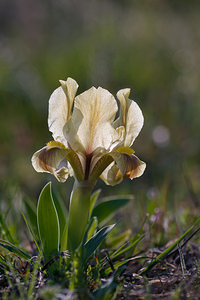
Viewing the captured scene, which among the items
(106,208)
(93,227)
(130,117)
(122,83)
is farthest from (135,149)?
(130,117)

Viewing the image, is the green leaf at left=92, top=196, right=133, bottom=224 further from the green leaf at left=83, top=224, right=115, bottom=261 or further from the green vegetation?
the green leaf at left=83, top=224, right=115, bottom=261

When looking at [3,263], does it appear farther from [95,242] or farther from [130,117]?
[130,117]

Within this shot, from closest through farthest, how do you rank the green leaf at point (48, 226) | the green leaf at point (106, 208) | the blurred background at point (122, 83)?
the green leaf at point (48, 226)
the green leaf at point (106, 208)
the blurred background at point (122, 83)

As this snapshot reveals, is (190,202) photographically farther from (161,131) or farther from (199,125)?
(199,125)

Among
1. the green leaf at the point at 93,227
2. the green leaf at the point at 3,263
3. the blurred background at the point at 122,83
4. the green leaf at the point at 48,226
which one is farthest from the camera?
the blurred background at the point at 122,83

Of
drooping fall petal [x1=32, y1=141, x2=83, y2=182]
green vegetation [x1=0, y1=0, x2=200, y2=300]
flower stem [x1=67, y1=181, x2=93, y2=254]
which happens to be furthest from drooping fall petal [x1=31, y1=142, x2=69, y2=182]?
green vegetation [x1=0, y1=0, x2=200, y2=300]

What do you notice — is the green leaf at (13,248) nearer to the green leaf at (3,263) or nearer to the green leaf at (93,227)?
the green leaf at (3,263)

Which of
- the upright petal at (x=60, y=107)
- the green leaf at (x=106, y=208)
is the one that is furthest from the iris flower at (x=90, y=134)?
the green leaf at (x=106, y=208)

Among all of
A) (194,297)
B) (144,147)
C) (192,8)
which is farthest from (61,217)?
(192,8)
